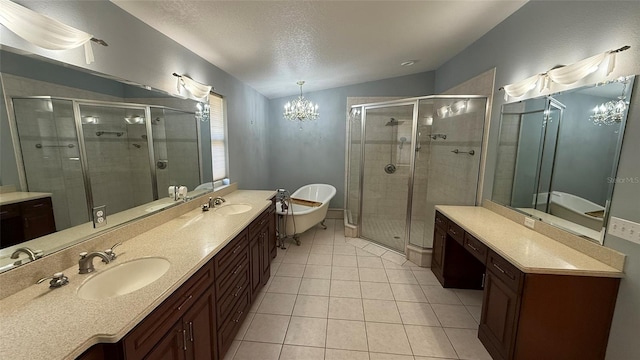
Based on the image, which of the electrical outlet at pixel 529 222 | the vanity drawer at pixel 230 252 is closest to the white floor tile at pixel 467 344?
the electrical outlet at pixel 529 222

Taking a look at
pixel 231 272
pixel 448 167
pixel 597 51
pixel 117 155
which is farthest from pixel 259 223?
pixel 597 51

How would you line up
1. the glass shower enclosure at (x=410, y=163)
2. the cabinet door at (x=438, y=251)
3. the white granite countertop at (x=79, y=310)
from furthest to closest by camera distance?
1. the glass shower enclosure at (x=410, y=163)
2. the cabinet door at (x=438, y=251)
3. the white granite countertop at (x=79, y=310)

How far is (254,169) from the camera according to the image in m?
4.39

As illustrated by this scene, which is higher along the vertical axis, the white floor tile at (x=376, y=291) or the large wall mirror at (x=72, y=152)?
the large wall mirror at (x=72, y=152)

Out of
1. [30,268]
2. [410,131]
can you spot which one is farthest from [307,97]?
[30,268]

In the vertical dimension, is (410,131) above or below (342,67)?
below

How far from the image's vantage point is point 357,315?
2318 millimetres

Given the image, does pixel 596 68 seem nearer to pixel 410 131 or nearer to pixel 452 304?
pixel 410 131

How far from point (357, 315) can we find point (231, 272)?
4.22 feet

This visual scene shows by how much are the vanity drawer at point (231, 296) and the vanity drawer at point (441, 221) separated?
217cm

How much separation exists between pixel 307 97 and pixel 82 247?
14.3 feet

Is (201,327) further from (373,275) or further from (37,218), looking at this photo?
(373,275)

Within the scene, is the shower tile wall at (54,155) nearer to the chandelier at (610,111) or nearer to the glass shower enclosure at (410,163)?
the chandelier at (610,111)

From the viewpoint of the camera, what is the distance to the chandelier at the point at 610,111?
1.48 meters
